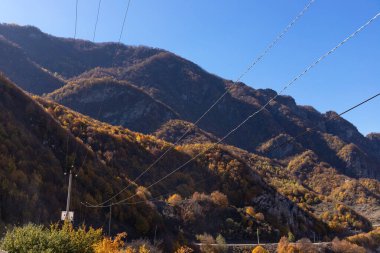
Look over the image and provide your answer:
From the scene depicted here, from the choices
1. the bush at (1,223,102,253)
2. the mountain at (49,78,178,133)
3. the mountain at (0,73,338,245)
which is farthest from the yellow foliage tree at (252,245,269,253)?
the mountain at (49,78,178,133)

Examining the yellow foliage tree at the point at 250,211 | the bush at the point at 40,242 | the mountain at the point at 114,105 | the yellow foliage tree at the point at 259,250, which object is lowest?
the yellow foliage tree at the point at 259,250

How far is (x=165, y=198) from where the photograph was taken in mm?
71562

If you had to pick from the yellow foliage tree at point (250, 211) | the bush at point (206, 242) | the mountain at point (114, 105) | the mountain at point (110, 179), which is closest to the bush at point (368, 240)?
the mountain at point (110, 179)

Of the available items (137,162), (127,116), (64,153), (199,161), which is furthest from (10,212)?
(127,116)

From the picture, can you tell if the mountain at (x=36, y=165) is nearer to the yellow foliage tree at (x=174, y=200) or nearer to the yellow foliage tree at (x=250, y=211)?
the yellow foliage tree at (x=174, y=200)

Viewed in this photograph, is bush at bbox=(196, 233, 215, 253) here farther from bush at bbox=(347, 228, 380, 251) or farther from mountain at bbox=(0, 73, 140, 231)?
bush at bbox=(347, 228, 380, 251)

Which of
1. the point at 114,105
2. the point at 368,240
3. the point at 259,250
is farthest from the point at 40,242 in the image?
the point at 114,105

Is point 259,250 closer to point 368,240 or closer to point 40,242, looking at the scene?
point 368,240

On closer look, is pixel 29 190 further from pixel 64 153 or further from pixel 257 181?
pixel 257 181

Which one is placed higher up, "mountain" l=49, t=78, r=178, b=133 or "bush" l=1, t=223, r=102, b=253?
"mountain" l=49, t=78, r=178, b=133

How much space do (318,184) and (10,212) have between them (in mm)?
161659

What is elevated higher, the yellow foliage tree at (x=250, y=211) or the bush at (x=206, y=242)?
the yellow foliage tree at (x=250, y=211)

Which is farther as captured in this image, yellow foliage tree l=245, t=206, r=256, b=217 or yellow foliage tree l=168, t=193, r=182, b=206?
yellow foliage tree l=245, t=206, r=256, b=217

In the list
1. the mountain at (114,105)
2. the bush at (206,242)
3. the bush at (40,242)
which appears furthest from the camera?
the mountain at (114,105)
